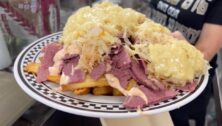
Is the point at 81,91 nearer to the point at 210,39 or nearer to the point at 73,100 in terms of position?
the point at 73,100

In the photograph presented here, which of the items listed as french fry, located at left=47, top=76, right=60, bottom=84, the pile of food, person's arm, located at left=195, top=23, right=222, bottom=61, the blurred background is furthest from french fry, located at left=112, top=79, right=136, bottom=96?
person's arm, located at left=195, top=23, right=222, bottom=61

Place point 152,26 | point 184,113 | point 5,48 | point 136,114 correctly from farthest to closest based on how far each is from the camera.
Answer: point 184,113, point 5,48, point 152,26, point 136,114

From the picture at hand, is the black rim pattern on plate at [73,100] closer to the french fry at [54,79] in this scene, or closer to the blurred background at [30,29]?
the french fry at [54,79]

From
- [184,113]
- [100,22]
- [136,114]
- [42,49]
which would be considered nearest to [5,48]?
[42,49]

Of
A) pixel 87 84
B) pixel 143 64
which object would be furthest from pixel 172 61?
pixel 87 84

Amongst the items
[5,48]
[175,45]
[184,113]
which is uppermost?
[175,45]

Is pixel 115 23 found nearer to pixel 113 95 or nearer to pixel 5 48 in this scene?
pixel 113 95

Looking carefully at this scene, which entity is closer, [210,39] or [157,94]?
[157,94]
